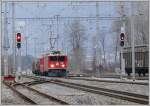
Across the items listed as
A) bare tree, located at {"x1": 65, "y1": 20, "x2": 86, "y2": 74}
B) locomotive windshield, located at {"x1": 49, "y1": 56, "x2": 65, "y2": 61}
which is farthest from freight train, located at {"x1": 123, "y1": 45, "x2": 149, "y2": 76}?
locomotive windshield, located at {"x1": 49, "y1": 56, "x2": 65, "y2": 61}

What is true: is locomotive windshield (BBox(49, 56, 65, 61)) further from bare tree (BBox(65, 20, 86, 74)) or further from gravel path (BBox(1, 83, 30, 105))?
gravel path (BBox(1, 83, 30, 105))

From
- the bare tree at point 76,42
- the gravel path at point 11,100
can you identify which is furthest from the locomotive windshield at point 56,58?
Answer: the gravel path at point 11,100

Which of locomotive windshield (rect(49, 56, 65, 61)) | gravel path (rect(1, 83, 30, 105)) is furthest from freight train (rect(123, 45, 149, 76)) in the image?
gravel path (rect(1, 83, 30, 105))

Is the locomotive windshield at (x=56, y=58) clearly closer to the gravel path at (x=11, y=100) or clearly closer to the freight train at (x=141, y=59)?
the freight train at (x=141, y=59)

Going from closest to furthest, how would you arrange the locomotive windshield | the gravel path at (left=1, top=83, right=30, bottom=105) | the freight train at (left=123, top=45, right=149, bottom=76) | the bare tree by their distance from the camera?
the gravel path at (left=1, top=83, right=30, bottom=105) < the freight train at (left=123, top=45, right=149, bottom=76) < the locomotive windshield < the bare tree

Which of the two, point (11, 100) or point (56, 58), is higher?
point (56, 58)

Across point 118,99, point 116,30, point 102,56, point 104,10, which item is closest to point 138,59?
point 104,10

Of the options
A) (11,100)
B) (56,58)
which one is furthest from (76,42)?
(11,100)

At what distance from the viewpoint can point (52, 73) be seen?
45.6m

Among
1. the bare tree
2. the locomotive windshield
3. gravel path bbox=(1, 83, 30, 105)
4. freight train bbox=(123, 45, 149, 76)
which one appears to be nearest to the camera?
gravel path bbox=(1, 83, 30, 105)

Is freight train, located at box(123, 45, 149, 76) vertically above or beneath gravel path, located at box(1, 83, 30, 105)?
above

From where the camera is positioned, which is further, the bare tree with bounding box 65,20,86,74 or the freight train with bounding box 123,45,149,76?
the bare tree with bounding box 65,20,86,74

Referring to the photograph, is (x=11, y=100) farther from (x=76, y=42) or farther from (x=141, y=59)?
(x=76, y=42)

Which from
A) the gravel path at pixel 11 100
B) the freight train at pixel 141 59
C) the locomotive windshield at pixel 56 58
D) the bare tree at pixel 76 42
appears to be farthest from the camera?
the bare tree at pixel 76 42
